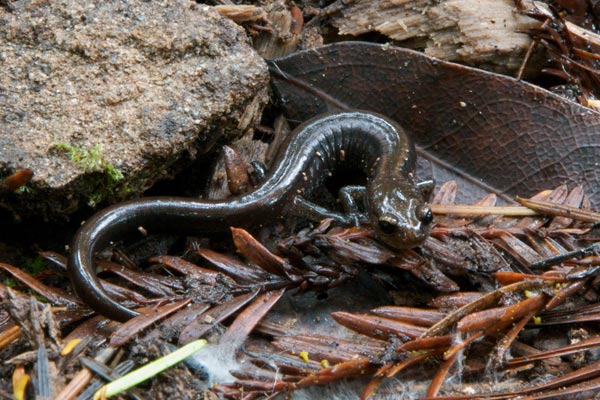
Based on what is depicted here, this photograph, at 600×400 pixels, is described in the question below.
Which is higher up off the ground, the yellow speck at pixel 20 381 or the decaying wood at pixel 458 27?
the decaying wood at pixel 458 27

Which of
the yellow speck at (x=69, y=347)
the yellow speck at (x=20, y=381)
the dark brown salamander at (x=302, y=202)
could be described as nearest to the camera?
the yellow speck at (x=20, y=381)

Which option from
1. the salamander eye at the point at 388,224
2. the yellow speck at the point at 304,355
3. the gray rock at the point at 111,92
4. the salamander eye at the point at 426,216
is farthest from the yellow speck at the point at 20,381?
the salamander eye at the point at 426,216

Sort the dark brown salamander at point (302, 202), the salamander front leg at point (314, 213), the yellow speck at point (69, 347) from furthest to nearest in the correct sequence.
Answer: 1. the salamander front leg at point (314, 213)
2. the dark brown salamander at point (302, 202)
3. the yellow speck at point (69, 347)

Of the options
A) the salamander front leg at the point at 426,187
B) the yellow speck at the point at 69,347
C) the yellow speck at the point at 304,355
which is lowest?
the salamander front leg at the point at 426,187

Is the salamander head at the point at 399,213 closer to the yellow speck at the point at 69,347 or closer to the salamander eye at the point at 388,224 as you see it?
the salamander eye at the point at 388,224

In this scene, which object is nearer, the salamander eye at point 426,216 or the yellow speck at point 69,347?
the yellow speck at point 69,347

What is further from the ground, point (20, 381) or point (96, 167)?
point (96, 167)

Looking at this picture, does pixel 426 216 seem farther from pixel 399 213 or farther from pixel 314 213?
pixel 314 213

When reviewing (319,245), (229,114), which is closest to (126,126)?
(229,114)

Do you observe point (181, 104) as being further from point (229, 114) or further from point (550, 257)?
point (550, 257)

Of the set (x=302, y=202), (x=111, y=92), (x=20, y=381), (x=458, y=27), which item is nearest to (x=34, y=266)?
(x=111, y=92)
